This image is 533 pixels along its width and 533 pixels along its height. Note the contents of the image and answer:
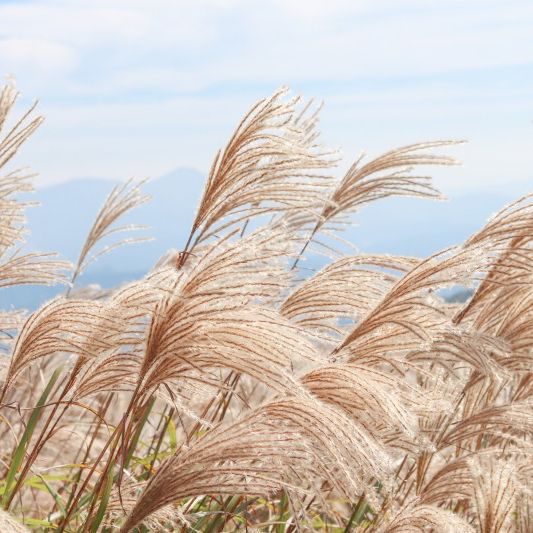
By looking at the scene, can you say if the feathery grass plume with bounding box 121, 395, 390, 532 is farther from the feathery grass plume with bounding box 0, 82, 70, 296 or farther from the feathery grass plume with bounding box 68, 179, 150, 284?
the feathery grass plume with bounding box 68, 179, 150, 284

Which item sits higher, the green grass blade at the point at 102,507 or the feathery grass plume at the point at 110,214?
the feathery grass plume at the point at 110,214

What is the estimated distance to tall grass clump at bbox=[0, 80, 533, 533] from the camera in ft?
6.02

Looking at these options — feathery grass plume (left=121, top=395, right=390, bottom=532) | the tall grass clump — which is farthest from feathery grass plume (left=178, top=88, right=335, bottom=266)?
feathery grass plume (left=121, top=395, right=390, bottom=532)

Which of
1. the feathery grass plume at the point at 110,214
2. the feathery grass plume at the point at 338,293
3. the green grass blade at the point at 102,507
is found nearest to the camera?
the green grass blade at the point at 102,507

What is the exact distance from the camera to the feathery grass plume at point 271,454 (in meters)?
1.76

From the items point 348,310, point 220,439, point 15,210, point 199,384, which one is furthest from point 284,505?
point 15,210

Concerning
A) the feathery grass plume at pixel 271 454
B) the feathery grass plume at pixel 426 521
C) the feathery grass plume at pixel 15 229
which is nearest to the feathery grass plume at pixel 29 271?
the feathery grass plume at pixel 15 229

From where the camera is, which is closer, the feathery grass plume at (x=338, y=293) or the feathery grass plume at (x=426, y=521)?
the feathery grass plume at (x=426, y=521)

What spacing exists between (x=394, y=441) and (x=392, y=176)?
1289 mm

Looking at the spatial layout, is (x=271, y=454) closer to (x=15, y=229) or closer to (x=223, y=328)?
(x=223, y=328)

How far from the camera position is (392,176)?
3492 millimetres

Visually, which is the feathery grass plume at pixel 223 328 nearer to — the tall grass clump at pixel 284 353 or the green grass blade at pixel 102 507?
the tall grass clump at pixel 284 353

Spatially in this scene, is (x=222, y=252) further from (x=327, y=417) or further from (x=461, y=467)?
(x=461, y=467)

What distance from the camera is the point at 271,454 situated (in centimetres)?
179
